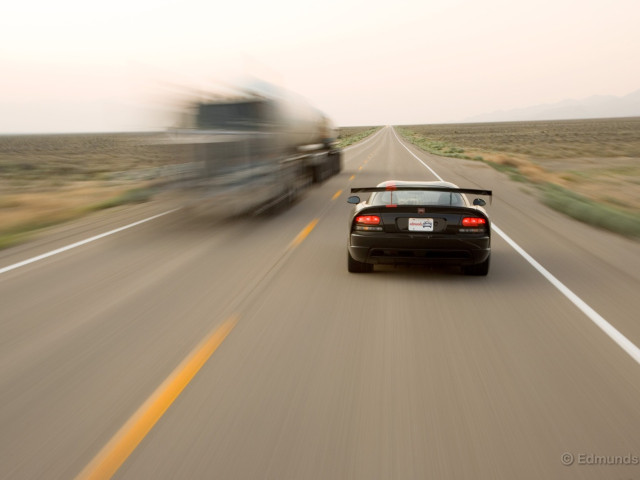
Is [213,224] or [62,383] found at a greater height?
[62,383]

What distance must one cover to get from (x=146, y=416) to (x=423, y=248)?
458cm

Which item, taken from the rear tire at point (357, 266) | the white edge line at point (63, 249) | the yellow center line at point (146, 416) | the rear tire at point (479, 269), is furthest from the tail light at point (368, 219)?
the white edge line at point (63, 249)

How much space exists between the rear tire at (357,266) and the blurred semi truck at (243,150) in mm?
5439

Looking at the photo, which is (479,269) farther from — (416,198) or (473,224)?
(416,198)

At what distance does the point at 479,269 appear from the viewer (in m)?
8.14

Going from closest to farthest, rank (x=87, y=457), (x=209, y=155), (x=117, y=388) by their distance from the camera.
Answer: (x=87, y=457) → (x=117, y=388) → (x=209, y=155)

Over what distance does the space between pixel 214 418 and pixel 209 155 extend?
31.7 ft

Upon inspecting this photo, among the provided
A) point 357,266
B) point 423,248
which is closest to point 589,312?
point 423,248

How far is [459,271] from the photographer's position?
8.52 m

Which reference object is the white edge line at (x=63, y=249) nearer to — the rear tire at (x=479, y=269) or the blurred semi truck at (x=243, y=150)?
the blurred semi truck at (x=243, y=150)

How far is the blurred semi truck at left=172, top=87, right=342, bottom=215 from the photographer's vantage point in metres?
13.0

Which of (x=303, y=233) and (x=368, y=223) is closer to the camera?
(x=368, y=223)

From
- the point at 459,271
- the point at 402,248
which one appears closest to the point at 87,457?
the point at 402,248

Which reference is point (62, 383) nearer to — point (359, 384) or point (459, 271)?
point (359, 384)
